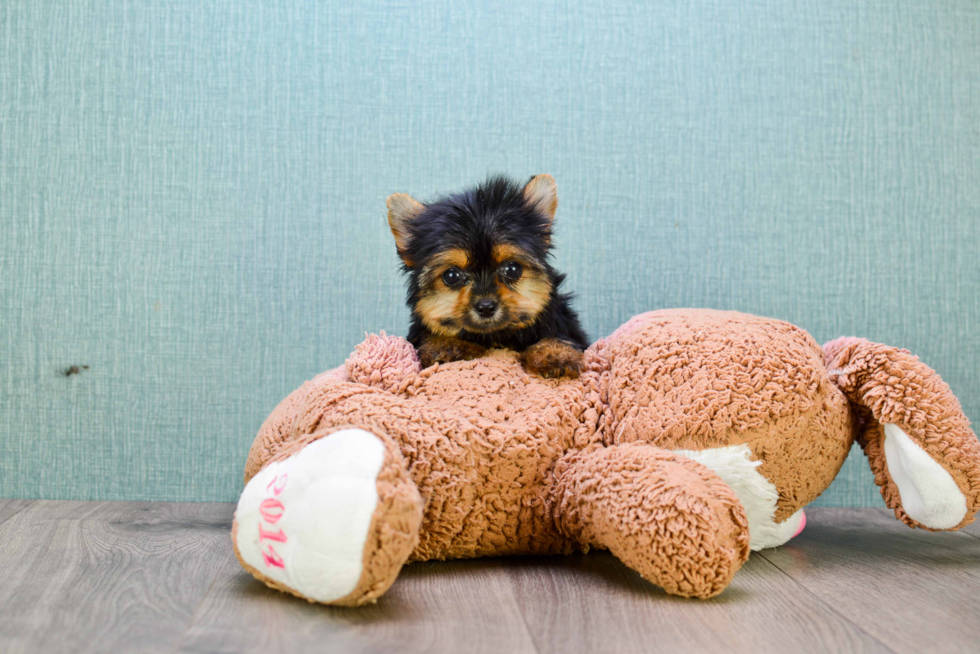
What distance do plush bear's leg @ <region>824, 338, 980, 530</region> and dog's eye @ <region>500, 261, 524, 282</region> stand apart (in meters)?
0.66

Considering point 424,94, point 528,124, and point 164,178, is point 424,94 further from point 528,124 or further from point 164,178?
point 164,178

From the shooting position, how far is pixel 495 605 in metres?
1.14

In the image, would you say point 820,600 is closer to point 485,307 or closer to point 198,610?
point 485,307

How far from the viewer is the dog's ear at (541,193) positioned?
4.87ft

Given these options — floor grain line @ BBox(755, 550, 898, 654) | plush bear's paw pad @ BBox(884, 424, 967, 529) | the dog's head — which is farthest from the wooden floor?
the dog's head

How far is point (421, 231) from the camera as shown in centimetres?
145

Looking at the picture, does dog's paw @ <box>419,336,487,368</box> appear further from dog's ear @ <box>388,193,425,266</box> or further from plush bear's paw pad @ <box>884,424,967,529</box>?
plush bear's paw pad @ <box>884,424,967,529</box>

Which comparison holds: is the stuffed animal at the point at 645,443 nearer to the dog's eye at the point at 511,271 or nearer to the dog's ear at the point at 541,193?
the dog's eye at the point at 511,271

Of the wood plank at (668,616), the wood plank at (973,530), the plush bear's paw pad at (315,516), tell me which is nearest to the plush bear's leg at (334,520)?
the plush bear's paw pad at (315,516)

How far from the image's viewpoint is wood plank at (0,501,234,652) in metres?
1.02

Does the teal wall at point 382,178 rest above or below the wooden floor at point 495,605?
above

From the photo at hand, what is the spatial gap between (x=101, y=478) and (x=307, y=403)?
3.25 ft

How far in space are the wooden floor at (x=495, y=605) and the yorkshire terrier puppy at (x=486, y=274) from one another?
425mm

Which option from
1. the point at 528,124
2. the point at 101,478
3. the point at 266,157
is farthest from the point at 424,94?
the point at 101,478
